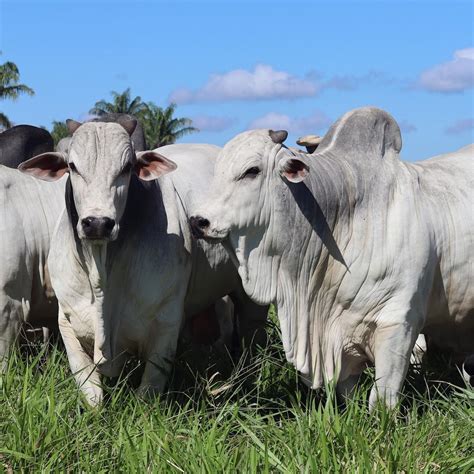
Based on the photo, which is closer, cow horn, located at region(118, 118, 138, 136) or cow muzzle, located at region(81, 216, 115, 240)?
cow muzzle, located at region(81, 216, 115, 240)

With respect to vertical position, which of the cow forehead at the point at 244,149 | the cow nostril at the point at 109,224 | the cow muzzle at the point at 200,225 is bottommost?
the cow muzzle at the point at 200,225

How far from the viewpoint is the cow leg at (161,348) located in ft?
17.8

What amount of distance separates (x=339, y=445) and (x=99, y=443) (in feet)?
3.49

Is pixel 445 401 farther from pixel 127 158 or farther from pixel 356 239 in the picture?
pixel 127 158

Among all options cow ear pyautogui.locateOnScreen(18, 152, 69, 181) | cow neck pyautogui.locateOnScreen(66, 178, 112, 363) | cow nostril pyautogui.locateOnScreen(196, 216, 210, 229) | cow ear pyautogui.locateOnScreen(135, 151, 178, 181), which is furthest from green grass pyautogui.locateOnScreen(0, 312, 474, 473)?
cow ear pyautogui.locateOnScreen(135, 151, 178, 181)

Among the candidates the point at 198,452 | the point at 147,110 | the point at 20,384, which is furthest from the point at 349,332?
the point at 147,110

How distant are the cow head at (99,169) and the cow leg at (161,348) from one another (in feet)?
2.18

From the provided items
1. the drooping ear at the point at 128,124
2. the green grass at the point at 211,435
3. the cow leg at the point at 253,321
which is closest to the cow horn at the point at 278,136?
the drooping ear at the point at 128,124

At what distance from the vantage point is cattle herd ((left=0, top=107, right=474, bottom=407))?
5020 mm

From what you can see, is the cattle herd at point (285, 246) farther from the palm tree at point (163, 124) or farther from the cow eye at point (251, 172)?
the palm tree at point (163, 124)

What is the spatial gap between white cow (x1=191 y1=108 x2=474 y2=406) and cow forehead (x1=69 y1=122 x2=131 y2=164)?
53cm

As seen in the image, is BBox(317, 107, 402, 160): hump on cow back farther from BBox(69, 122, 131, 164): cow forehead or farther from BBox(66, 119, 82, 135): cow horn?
BBox(66, 119, 82, 135): cow horn

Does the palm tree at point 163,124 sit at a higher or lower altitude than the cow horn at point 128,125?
lower

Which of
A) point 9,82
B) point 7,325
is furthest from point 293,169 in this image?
point 9,82
